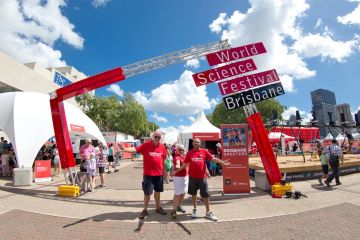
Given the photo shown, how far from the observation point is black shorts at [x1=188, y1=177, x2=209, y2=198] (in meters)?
6.09

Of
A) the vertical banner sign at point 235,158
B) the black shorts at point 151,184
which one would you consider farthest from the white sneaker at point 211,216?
the vertical banner sign at point 235,158

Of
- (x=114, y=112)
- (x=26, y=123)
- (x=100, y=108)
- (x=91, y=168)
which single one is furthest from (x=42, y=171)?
(x=114, y=112)

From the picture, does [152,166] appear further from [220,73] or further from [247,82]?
[247,82]

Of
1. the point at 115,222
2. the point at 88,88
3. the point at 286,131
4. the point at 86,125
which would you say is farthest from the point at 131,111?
the point at 115,222

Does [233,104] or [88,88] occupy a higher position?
[88,88]

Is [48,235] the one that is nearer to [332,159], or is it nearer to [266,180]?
[266,180]

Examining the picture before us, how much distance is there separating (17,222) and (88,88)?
472cm

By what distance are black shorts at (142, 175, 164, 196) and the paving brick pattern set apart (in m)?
0.66

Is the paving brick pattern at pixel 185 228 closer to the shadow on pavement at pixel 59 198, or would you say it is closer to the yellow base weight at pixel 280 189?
the shadow on pavement at pixel 59 198

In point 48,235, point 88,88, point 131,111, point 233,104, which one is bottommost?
point 48,235

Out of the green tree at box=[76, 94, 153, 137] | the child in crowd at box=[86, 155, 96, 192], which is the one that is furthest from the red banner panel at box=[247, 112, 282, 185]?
the green tree at box=[76, 94, 153, 137]

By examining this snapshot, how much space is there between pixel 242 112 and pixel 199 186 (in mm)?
58419

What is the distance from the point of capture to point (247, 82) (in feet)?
29.6

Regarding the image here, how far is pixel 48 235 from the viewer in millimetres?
5047
